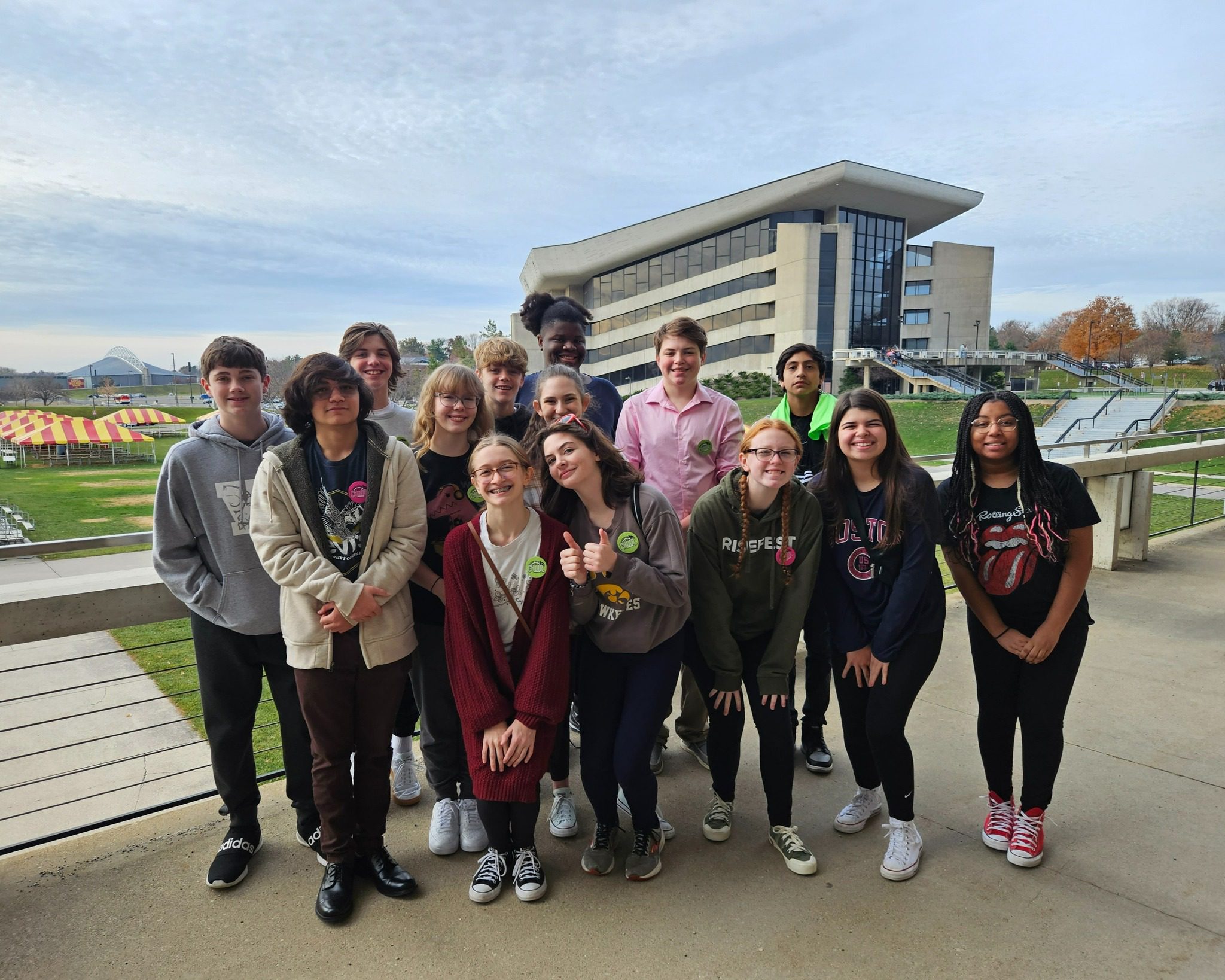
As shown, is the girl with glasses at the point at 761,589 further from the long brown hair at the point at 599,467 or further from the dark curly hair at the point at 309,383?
the dark curly hair at the point at 309,383

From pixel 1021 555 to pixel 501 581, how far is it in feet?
6.12

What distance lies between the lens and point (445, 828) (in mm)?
2697

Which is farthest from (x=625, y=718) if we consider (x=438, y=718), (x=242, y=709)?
(x=242, y=709)

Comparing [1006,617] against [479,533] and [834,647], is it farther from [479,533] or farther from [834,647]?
[479,533]

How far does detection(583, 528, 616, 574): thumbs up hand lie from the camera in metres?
2.28

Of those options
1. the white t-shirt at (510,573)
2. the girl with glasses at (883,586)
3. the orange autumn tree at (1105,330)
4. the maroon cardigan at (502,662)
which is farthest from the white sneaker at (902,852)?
the orange autumn tree at (1105,330)

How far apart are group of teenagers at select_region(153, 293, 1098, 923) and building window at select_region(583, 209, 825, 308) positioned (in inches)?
2115

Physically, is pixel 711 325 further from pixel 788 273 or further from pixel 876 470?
pixel 876 470

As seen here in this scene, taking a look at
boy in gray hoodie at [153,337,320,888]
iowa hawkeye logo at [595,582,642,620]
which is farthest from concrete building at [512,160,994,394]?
iowa hawkeye logo at [595,582,642,620]

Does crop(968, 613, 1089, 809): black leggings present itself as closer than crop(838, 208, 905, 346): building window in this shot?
Yes

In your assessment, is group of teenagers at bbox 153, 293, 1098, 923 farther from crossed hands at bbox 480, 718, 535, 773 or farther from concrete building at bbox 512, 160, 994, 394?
concrete building at bbox 512, 160, 994, 394

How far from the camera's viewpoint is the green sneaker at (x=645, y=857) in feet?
8.19

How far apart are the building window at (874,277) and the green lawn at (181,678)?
4950 centimetres

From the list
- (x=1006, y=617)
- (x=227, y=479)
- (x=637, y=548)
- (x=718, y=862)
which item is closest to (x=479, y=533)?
(x=637, y=548)
